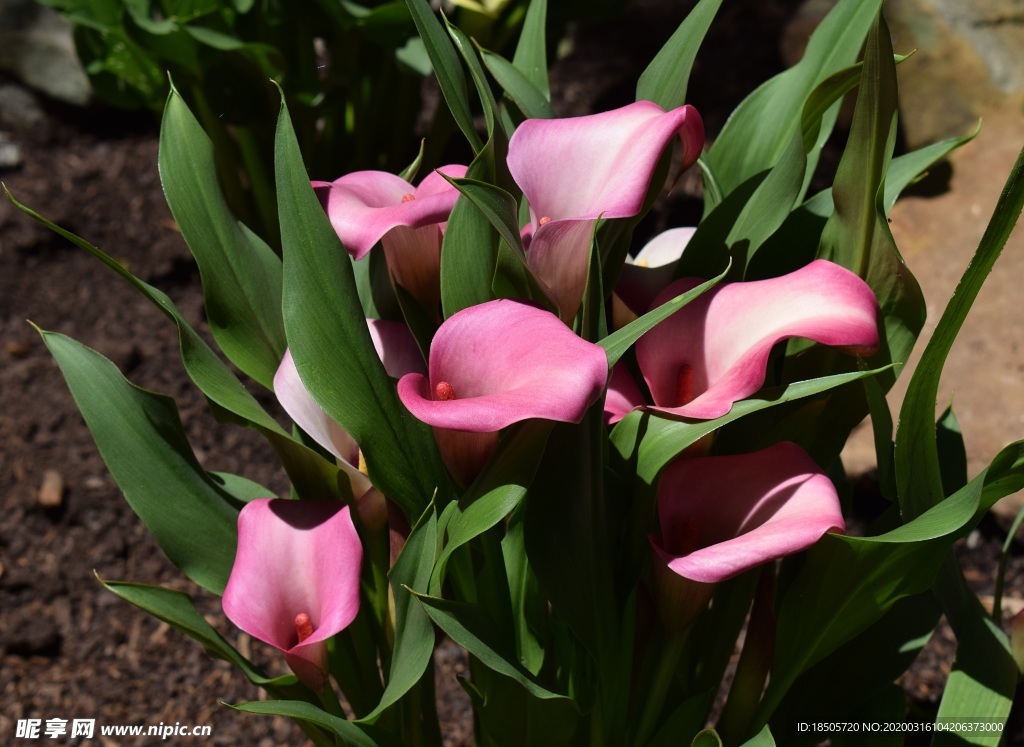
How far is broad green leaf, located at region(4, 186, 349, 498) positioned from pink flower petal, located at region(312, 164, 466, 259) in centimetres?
13

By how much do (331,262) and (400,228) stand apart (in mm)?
98

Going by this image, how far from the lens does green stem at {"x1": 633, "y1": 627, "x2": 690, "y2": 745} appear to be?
68 cm

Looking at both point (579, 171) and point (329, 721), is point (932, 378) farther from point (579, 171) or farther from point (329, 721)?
point (329, 721)

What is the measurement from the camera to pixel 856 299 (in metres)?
0.58

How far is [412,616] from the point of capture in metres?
0.59

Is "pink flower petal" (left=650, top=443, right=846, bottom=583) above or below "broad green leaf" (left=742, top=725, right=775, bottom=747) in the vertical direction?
above

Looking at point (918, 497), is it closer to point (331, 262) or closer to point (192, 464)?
point (331, 262)

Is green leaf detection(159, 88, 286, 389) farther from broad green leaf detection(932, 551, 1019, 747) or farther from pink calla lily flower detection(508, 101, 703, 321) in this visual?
broad green leaf detection(932, 551, 1019, 747)

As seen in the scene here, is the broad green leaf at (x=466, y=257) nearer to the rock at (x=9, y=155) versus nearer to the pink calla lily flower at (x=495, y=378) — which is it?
the pink calla lily flower at (x=495, y=378)

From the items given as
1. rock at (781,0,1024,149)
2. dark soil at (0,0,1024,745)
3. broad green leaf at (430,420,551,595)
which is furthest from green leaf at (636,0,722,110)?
rock at (781,0,1024,149)

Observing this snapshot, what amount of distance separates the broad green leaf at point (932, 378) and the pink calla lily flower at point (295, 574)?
0.37 m

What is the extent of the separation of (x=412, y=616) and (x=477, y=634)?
47 millimetres

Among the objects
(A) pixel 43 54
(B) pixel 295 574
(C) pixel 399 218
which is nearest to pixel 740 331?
(C) pixel 399 218

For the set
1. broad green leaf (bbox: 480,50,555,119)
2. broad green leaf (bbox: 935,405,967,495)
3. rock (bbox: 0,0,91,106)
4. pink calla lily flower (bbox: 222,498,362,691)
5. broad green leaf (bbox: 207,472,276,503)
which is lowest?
rock (bbox: 0,0,91,106)
